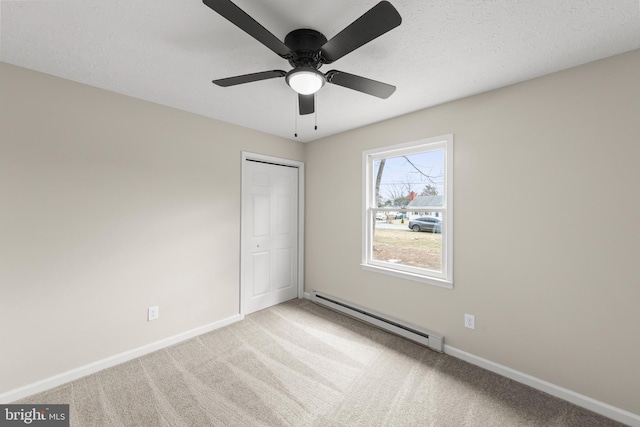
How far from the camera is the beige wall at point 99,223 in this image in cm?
188

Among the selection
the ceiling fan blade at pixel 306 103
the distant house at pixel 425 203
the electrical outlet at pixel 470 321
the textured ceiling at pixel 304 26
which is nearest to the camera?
the textured ceiling at pixel 304 26

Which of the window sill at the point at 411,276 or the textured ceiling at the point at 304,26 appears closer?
the textured ceiling at the point at 304,26

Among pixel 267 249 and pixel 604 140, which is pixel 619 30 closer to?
pixel 604 140

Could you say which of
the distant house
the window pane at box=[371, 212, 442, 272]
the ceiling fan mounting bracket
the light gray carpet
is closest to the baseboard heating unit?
the light gray carpet

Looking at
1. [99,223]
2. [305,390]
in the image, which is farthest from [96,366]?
[305,390]

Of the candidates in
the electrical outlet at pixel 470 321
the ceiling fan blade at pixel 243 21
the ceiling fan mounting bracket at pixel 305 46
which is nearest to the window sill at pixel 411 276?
the electrical outlet at pixel 470 321

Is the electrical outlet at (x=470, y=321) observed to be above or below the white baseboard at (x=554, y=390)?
above

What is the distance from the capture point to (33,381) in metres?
1.92

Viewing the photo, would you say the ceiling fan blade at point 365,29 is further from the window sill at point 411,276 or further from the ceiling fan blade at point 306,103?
the window sill at point 411,276

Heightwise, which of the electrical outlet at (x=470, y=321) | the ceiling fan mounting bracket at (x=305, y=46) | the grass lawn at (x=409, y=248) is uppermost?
the ceiling fan mounting bracket at (x=305, y=46)

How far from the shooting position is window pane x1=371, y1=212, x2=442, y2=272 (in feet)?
8.85

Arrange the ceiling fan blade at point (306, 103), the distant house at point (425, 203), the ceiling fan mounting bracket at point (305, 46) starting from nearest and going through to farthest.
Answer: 1. the ceiling fan mounting bracket at point (305, 46)
2. the ceiling fan blade at point (306, 103)
3. the distant house at point (425, 203)

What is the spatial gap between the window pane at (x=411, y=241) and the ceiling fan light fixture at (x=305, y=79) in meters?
1.89

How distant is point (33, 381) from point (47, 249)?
100 cm
